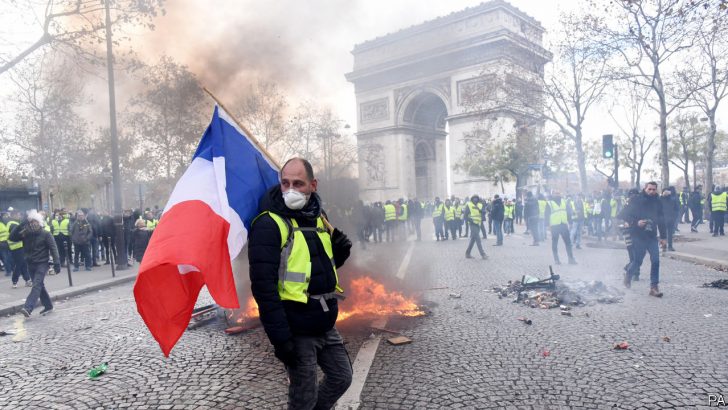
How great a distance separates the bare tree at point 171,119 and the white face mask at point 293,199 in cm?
2458

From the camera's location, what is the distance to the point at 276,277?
2.51 metres

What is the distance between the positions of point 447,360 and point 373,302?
6.88ft

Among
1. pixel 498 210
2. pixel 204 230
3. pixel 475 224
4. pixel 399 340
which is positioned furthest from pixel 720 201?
pixel 204 230

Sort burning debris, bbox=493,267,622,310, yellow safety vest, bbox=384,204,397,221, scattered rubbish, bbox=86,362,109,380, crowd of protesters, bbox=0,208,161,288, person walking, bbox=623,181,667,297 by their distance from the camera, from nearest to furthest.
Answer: scattered rubbish, bbox=86,362,109,380 → burning debris, bbox=493,267,622,310 → person walking, bbox=623,181,667,297 → crowd of protesters, bbox=0,208,161,288 → yellow safety vest, bbox=384,204,397,221

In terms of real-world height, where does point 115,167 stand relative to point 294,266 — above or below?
above

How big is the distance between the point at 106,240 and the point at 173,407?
42.5 ft

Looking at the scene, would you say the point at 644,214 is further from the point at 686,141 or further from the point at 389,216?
the point at 686,141

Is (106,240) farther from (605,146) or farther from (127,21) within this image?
(605,146)

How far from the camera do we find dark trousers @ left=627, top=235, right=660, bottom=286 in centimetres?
718

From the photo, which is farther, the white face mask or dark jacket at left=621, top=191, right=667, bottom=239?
dark jacket at left=621, top=191, right=667, bottom=239

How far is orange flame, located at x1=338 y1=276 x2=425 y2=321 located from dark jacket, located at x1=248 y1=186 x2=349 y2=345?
3224 millimetres

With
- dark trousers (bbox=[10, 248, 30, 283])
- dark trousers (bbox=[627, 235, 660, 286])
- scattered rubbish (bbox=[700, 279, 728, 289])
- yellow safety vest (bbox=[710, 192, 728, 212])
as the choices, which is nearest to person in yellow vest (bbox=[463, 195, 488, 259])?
dark trousers (bbox=[627, 235, 660, 286])

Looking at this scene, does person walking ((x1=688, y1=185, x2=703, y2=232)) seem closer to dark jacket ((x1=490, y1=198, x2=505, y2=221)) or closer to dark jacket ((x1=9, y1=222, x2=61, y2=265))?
dark jacket ((x1=490, y1=198, x2=505, y2=221))

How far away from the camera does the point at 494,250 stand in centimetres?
1438
